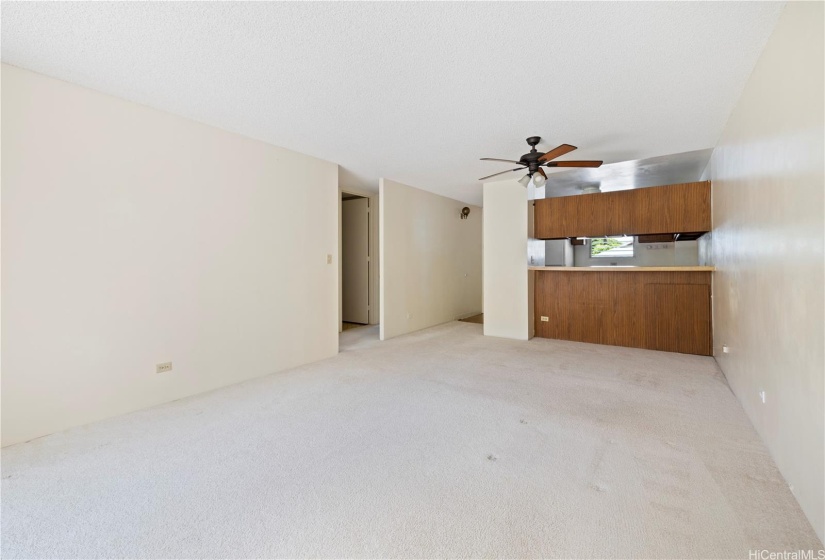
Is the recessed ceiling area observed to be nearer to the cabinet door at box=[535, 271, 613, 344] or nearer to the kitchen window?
the cabinet door at box=[535, 271, 613, 344]

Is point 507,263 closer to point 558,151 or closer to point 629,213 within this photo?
point 629,213

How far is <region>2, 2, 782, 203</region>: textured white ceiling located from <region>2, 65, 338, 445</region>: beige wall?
30 centimetres

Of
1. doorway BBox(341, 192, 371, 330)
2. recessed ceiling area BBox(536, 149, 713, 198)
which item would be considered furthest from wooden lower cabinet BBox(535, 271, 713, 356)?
doorway BBox(341, 192, 371, 330)

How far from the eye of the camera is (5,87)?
2.24 metres

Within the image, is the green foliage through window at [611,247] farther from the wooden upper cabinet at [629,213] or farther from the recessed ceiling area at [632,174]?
the wooden upper cabinet at [629,213]

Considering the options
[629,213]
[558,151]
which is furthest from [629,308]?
[558,151]

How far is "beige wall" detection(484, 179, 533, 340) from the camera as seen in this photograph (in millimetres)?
5391

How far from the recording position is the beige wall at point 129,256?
2.33 m

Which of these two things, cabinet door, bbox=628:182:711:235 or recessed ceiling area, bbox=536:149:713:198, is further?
recessed ceiling area, bbox=536:149:713:198

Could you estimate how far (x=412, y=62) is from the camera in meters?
2.24

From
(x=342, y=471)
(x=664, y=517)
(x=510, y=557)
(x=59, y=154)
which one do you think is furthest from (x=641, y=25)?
(x=59, y=154)

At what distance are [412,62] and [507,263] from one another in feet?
12.4

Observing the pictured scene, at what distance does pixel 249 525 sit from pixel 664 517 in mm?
1822

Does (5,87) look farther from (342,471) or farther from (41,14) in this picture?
(342,471)
